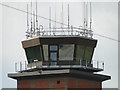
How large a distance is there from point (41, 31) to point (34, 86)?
16.8 ft

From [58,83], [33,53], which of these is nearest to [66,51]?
[58,83]

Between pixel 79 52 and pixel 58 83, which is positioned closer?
pixel 58 83

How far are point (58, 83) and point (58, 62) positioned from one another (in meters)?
1.93

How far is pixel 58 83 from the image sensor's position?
58625 millimetres

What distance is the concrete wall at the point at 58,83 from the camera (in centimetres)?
5841

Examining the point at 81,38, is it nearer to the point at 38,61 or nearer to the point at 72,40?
the point at 72,40

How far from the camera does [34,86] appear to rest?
59844 mm

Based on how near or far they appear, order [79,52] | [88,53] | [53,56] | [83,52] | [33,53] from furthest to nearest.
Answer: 1. [88,53]
2. [33,53]
3. [83,52]
4. [79,52]
5. [53,56]

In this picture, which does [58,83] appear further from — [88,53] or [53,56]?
[88,53]

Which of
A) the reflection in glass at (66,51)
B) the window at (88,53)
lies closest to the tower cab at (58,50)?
the reflection in glass at (66,51)

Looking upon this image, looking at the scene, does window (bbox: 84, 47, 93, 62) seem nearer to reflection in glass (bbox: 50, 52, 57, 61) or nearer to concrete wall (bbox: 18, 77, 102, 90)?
concrete wall (bbox: 18, 77, 102, 90)

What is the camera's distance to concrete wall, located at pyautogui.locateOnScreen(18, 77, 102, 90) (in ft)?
192

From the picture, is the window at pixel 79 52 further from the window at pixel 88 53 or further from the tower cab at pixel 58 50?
the window at pixel 88 53

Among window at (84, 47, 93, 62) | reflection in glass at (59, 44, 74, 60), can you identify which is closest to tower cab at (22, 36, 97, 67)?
reflection in glass at (59, 44, 74, 60)
